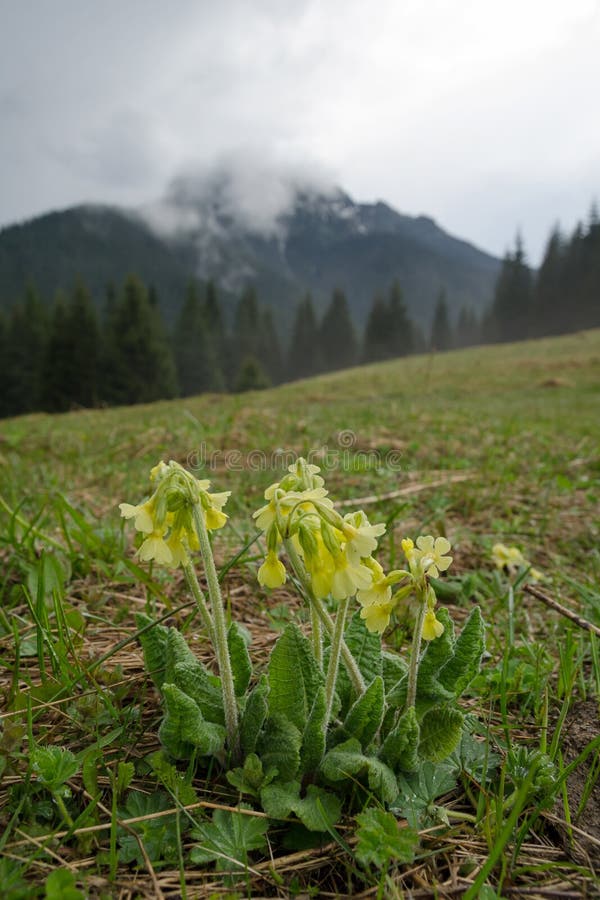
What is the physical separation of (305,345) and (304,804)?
58.8 m

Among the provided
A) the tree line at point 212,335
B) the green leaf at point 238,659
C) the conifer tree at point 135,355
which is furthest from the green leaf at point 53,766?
the conifer tree at point 135,355

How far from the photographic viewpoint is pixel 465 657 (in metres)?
1.01

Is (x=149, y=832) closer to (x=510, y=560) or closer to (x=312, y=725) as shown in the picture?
(x=312, y=725)

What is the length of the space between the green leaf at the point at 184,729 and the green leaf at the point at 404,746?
12.6 inches

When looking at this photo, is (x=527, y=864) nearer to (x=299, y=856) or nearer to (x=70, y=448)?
(x=299, y=856)

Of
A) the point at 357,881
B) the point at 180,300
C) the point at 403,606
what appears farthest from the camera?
the point at 180,300

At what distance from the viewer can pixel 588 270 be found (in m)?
48.5

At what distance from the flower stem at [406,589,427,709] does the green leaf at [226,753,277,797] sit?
0.30 meters

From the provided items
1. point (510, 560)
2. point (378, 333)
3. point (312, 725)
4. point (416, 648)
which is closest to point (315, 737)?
point (312, 725)

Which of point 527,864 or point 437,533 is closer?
point 527,864

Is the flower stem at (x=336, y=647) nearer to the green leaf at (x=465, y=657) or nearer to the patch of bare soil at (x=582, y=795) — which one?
the green leaf at (x=465, y=657)

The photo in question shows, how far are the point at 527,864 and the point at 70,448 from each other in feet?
17.3

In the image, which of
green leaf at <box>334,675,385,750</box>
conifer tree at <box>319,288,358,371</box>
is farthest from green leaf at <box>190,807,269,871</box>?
conifer tree at <box>319,288,358,371</box>

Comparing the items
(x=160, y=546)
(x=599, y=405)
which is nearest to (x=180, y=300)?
(x=599, y=405)
